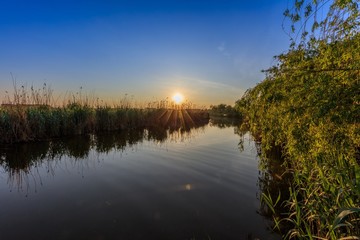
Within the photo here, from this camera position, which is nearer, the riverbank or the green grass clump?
the green grass clump

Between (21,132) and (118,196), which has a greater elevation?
(21,132)

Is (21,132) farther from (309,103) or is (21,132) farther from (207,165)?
(309,103)

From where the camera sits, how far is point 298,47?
16.8 feet

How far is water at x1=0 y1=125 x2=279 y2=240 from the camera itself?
5109mm

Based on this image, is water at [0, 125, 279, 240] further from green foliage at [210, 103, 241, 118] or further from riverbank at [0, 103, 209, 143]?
green foliage at [210, 103, 241, 118]

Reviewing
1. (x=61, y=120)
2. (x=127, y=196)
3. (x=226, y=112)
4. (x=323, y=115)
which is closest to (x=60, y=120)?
(x=61, y=120)

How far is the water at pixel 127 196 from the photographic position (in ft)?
16.8

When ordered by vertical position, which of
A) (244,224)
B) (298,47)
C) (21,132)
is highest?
(298,47)

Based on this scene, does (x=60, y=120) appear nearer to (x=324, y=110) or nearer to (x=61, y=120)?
(x=61, y=120)

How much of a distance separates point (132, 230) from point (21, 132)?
1325 cm

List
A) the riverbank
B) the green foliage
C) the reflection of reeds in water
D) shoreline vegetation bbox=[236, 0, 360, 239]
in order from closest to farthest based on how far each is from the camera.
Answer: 1. shoreline vegetation bbox=[236, 0, 360, 239]
2. the reflection of reeds in water
3. the riverbank
4. the green foliage

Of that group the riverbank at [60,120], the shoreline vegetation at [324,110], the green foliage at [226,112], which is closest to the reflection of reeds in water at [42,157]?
the riverbank at [60,120]

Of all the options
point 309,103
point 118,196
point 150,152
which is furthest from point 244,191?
point 150,152

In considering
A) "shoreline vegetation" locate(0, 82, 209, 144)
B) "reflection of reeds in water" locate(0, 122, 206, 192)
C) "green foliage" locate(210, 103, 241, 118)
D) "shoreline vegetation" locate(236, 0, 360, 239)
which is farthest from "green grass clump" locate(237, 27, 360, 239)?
"green foliage" locate(210, 103, 241, 118)
